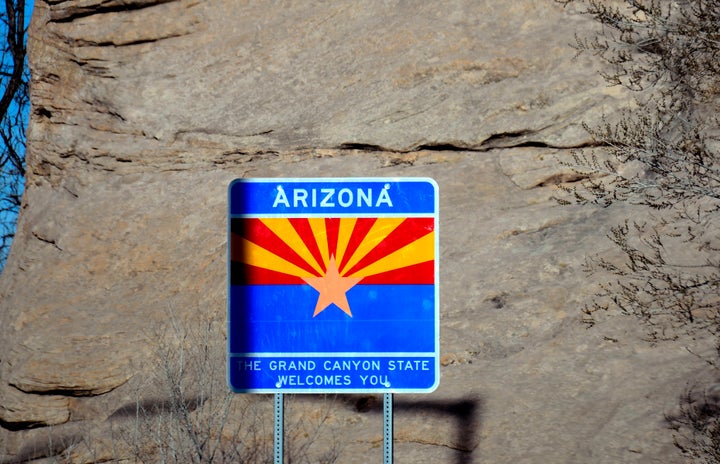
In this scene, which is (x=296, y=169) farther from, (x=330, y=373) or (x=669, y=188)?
(x=330, y=373)

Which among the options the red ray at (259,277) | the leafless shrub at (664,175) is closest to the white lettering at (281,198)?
the red ray at (259,277)

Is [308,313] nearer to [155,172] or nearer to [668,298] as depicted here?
[668,298]

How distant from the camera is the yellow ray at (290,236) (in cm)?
308

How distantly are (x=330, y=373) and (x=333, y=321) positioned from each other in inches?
6.4

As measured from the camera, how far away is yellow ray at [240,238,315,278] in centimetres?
308

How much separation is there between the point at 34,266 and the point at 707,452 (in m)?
6.05

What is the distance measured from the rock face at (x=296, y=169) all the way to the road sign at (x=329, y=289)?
3.84 meters

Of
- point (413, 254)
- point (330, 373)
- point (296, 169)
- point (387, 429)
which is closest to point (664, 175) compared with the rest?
point (296, 169)

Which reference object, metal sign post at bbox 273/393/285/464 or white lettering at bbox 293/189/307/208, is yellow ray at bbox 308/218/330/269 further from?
metal sign post at bbox 273/393/285/464

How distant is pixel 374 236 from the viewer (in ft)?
10.1

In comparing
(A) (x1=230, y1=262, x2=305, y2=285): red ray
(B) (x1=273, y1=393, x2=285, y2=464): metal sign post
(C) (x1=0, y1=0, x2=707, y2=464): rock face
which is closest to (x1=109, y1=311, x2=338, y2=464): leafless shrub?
(C) (x1=0, y1=0, x2=707, y2=464): rock face

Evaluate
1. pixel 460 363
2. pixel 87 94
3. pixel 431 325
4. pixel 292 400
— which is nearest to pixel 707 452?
pixel 460 363

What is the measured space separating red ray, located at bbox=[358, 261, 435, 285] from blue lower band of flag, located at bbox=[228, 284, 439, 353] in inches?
0.6

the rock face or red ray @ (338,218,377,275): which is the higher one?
the rock face
